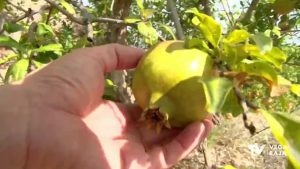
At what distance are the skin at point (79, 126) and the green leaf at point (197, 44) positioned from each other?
183mm

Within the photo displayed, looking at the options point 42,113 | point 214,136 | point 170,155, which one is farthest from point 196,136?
point 214,136

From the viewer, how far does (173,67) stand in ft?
3.28

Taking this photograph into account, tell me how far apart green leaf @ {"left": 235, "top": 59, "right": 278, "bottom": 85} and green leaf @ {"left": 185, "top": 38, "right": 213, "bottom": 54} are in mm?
111

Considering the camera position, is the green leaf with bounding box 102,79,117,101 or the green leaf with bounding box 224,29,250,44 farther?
the green leaf with bounding box 102,79,117,101

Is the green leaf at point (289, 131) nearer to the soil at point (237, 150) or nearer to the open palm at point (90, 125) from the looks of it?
the open palm at point (90, 125)

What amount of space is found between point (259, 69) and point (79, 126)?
503 mm

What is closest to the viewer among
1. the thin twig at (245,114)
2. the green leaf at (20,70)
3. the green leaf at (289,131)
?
the green leaf at (289,131)

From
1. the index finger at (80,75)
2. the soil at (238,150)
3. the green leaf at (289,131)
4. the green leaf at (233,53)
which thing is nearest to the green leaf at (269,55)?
the green leaf at (233,53)

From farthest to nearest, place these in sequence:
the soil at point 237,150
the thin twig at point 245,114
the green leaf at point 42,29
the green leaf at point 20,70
A: 1. the soil at point 237,150
2. the green leaf at point 42,29
3. the green leaf at point 20,70
4. the thin twig at point 245,114

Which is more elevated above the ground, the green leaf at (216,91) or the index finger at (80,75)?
the green leaf at (216,91)

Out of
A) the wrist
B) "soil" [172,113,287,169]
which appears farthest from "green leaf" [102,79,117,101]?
"soil" [172,113,287,169]

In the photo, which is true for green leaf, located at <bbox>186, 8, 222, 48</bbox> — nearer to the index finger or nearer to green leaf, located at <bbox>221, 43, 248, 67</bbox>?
green leaf, located at <bbox>221, 43, 248, 67</bbox>

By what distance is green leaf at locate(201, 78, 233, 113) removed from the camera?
2.71 ft

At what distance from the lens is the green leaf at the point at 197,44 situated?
104 centimetres
